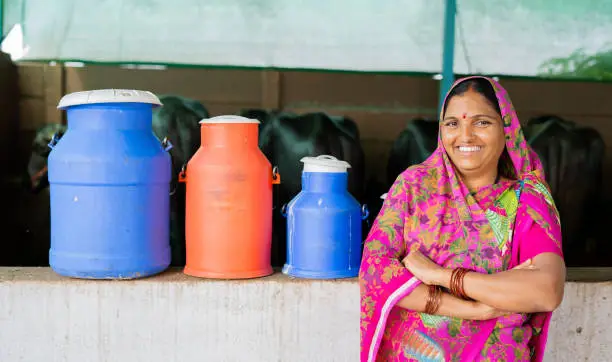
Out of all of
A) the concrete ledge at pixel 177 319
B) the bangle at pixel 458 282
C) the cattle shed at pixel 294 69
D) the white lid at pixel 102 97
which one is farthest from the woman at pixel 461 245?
the cattle shed at pixel 294 69

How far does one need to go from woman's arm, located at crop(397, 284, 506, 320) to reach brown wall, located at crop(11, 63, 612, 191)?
148cm

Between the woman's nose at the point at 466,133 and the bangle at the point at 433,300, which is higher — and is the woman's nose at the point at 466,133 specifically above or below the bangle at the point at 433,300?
above

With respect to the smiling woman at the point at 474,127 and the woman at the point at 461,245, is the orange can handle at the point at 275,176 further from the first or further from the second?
the smiling woman at the point at 474,127

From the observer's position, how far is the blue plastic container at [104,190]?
2.14 meters

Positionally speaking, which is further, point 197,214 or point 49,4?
point 49,4

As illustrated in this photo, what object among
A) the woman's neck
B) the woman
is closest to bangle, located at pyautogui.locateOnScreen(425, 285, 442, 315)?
the woman

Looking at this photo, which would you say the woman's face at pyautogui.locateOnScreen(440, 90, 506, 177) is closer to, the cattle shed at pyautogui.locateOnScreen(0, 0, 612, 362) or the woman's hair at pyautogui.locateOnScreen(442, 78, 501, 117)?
the woman's hair at pyautogui.locateOnScreen(442, 78, 501, 117)

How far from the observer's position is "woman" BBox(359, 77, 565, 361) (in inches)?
64.1

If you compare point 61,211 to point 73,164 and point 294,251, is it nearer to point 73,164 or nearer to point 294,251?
point 73,164

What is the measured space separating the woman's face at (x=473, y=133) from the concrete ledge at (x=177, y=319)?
0.69 m

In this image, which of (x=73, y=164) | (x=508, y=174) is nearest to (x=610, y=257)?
(x=508, y=174)

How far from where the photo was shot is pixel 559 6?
3.17 meters

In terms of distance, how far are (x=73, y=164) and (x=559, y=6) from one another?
2455 millimetres

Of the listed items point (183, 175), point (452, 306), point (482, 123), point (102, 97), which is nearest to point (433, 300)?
point (452, 306)
